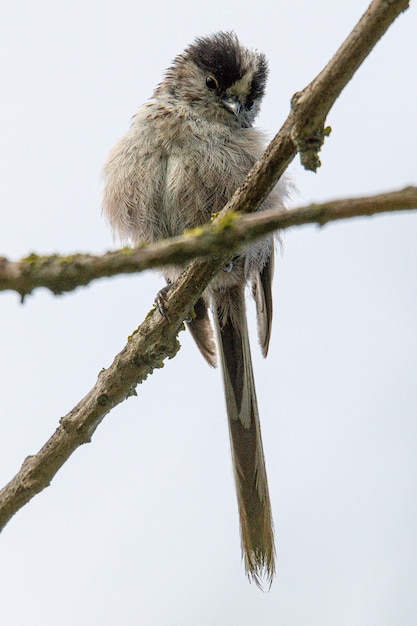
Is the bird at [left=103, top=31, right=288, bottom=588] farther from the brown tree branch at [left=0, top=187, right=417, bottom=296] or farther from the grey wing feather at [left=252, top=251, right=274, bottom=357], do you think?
the brown tree branch at [left=0, top=187, right=417, bottom=296]

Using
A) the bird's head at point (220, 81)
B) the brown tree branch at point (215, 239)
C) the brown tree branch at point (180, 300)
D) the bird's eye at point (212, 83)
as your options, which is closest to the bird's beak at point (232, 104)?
the bird's head at point (220, 81)

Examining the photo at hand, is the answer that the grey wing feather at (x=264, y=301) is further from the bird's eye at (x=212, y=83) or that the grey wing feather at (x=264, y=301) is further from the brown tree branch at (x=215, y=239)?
the brown tree branch at (x=215, y=239)

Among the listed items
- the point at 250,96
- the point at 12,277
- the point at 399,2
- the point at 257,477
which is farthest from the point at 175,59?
the point at 12,277

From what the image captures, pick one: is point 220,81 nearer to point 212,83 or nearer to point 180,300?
point 212,83

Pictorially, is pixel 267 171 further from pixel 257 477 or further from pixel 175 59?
pixel 175 59

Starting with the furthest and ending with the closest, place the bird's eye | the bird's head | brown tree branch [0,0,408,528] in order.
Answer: the bird's eye → the bird's head → brown tree branch [0,0,408,528]

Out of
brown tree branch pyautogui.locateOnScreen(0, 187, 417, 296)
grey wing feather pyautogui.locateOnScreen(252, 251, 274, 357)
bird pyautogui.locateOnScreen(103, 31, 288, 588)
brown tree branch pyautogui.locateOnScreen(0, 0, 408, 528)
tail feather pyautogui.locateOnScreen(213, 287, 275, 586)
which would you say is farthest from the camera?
grey wing feather pyautogui.locateOnScreen(252, 251, 274, 357)

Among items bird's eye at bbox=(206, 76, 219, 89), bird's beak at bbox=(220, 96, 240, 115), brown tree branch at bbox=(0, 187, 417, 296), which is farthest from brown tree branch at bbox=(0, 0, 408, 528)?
bird's eye at bbox=(206, 76, 219, 89)

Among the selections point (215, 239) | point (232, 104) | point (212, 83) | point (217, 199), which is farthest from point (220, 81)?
point (215, 239)
